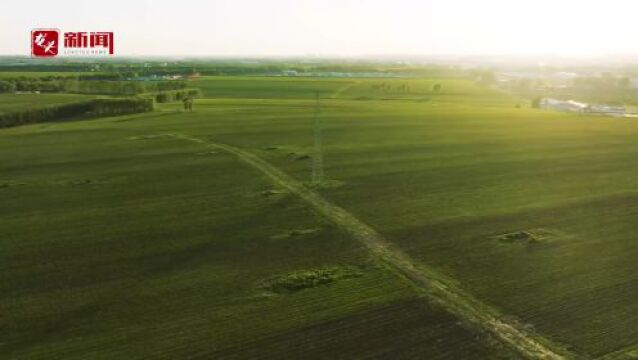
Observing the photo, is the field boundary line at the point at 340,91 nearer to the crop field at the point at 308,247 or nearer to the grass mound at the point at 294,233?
the crop field at the point at 308,247

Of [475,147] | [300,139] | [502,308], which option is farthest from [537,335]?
[300,139]

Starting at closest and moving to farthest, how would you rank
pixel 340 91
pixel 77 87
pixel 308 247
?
pixel 308 247 < pixel 77 87 < pixel 340 91

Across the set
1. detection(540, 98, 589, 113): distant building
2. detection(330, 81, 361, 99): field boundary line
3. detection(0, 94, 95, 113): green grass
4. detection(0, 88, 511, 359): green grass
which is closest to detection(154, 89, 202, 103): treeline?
detection(0, 94, 95, 113): green grass

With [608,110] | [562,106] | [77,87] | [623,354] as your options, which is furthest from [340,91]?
[623,354]

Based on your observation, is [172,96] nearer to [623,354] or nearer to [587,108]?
[587,108]

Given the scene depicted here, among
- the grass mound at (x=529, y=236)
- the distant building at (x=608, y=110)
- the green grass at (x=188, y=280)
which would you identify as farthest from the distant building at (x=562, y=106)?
the grass mound at (x=529, y=236)

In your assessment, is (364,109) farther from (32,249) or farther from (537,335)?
(537,335)

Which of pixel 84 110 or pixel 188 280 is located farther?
pixel 84 110
